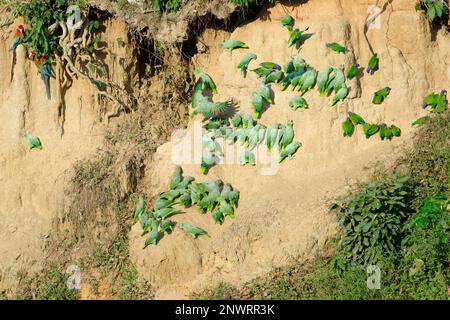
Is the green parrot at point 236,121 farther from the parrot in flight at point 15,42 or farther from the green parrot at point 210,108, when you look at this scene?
the parrot in flight at point 15,42

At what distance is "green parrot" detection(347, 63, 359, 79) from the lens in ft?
31.4

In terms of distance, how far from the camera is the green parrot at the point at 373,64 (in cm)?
970

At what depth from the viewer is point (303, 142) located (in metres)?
9.59

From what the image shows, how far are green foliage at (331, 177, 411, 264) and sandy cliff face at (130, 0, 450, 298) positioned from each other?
10.3 inches

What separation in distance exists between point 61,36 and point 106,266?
2.57 metres

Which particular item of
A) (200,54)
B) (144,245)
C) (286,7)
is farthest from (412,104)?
(144,245)

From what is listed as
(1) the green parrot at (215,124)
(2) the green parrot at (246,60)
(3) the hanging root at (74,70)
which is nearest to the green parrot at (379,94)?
(2) the green parrot at (246,60)

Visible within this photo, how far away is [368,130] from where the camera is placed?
952 cm

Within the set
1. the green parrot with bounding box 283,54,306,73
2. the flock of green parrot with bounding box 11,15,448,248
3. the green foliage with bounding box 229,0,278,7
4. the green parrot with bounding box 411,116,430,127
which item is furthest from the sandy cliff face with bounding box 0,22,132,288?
the green parrot with bounding box 411,116,430,127

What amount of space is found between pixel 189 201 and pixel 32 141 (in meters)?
1.87

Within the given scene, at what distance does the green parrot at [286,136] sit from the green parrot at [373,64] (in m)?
0.99

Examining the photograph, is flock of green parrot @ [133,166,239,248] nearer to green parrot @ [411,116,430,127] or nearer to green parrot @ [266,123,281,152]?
green parrot @ [266,123,281,152]

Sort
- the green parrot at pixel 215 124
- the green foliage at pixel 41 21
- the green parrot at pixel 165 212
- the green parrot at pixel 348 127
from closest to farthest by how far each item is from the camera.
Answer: the green parrot at pixel 165 212
the green parrot at pixel 348 127
the green parrot at pixel 215 124
the green foliage at pixel 41 21

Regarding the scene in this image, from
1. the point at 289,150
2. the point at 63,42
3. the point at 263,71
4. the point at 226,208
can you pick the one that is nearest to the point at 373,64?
the point at 263,71
